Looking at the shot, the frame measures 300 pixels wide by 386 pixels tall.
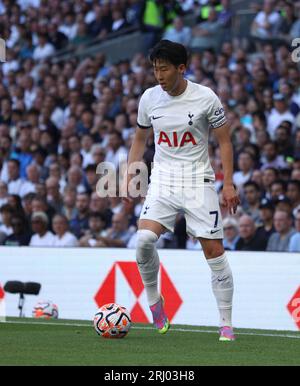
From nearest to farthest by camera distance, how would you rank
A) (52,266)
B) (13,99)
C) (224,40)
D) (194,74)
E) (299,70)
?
(52,266) → (299,70) → (194,74) → (224,40) → (13,99)

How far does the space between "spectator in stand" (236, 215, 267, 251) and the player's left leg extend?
488 centimetres

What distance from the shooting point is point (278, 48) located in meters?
20.2

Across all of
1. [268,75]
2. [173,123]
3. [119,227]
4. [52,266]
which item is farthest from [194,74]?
[173,123]

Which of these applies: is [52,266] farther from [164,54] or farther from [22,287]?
[164,54]

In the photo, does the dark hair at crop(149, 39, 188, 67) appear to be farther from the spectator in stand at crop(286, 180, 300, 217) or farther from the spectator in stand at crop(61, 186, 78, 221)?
the spectator in stand at crop(61, 186, 78, 221)

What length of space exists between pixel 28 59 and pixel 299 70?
8.46 m

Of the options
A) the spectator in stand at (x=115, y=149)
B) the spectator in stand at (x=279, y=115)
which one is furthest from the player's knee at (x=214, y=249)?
the spectator in stand at (x=115, y=149)

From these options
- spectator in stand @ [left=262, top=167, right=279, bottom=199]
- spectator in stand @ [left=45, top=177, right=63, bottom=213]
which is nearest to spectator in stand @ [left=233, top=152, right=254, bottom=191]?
spectator in stand @ [left=262, top=167, right=279, bottom=199]

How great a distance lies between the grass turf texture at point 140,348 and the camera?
26.1 feet

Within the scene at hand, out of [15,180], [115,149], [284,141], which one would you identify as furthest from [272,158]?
[15,180]

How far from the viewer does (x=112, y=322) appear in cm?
973

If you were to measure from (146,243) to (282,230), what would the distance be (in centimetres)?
499

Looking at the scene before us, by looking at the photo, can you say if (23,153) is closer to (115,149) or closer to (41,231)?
(115,149)

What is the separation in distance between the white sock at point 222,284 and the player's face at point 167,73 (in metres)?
1.48
